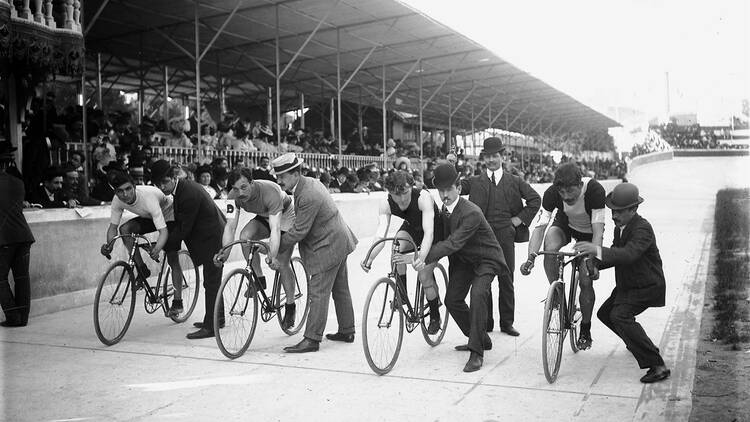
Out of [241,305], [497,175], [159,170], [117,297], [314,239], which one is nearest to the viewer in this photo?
[241,305]

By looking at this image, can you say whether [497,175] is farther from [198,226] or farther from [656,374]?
[198,226]

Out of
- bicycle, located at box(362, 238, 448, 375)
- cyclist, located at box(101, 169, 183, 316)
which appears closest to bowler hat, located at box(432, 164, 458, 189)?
bicycle, located at box(362, 238, 448, 375)

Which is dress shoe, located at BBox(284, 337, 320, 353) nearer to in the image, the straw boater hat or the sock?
the sock

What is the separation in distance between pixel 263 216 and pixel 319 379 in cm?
222

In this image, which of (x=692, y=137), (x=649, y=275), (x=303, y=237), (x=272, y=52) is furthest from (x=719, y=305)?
(x=692, y=137)

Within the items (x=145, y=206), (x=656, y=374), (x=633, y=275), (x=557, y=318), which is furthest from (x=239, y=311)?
(x=656, y=374)

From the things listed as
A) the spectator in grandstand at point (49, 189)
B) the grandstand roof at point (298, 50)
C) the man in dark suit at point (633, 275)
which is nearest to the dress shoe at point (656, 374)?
the man in dark suit at point (633, 275)

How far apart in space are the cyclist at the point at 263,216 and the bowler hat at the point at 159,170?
0.69m

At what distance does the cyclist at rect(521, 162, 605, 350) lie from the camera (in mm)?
5738

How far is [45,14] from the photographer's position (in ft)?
32.4

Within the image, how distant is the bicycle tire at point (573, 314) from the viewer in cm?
570

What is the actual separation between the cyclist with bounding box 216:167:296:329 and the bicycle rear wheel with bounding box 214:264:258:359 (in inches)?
10.1

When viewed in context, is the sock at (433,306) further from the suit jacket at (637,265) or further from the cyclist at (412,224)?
the suit jacket at (637,265)

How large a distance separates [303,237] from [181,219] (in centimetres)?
159
